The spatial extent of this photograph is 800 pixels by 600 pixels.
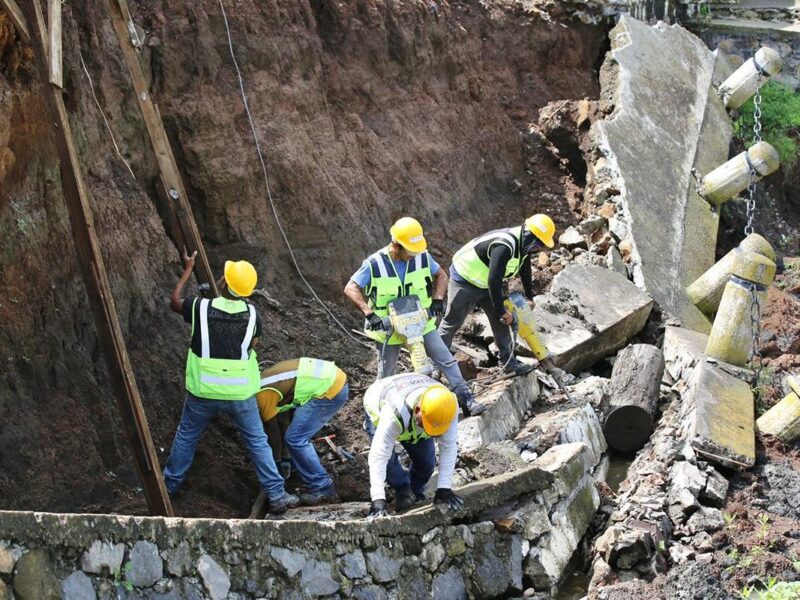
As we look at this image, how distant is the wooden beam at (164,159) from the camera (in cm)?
943

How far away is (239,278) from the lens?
336 inches

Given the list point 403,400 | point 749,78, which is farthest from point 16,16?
point 749,78

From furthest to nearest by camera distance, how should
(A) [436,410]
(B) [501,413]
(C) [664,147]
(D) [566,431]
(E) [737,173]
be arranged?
(C) [664,147]
(E) [737,173]
(B) [501,413]
(D) [566,431]
(A) [436,410]

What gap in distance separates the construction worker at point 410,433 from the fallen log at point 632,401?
2943mm

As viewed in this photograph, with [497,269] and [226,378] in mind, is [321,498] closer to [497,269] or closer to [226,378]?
[226,378]

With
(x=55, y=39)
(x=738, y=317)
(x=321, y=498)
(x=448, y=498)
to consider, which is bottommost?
(x=321, y=498)

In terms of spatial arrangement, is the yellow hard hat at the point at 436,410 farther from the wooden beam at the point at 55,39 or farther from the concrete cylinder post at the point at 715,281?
the concrete cylinder post at the point at 715,281

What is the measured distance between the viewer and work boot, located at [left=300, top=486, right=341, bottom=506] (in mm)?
8891

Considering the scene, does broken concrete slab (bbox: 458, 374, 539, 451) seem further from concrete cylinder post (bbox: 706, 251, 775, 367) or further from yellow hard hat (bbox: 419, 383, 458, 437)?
concrete cylinder post (bbox: 706, 251, 775, 367)

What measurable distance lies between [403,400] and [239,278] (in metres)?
1.74

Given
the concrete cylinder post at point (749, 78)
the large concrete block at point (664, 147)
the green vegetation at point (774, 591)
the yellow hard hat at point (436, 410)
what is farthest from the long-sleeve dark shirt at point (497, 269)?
the concrete cylinder post at point (749, 78)

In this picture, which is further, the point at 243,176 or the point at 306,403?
the point at 243,176

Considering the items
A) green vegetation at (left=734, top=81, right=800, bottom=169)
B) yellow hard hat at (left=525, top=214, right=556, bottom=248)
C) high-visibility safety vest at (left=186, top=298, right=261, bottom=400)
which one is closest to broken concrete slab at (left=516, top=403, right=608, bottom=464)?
yellow hard hat at (left=525, top=214, right=556, bottom=248)

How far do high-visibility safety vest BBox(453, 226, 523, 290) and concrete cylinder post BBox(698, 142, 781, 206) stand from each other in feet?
19.3
